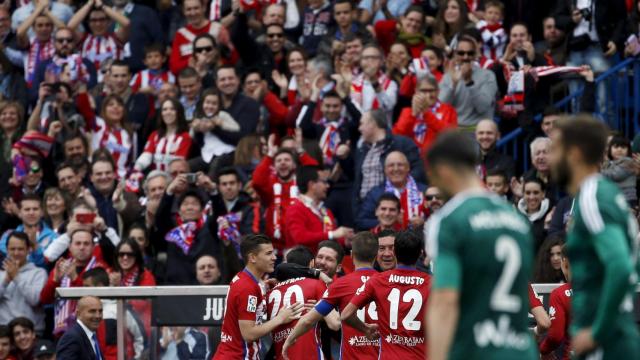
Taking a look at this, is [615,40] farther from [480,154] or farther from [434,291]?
[434,291]

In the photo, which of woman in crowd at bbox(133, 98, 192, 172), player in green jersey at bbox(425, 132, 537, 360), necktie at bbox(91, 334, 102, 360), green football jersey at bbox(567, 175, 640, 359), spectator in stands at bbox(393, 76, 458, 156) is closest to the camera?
player in green jersey at bbox(425, 132, 537, 360)

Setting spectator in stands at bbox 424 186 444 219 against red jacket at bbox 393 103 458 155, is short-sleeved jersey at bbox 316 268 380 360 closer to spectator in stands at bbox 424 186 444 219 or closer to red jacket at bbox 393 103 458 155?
spectator in stands at bbox 424 186 444 219

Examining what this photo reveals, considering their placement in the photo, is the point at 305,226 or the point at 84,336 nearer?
the point at 84,336

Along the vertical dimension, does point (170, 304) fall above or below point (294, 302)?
below

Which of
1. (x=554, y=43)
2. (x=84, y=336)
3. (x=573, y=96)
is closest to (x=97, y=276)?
(x=84, y=336)

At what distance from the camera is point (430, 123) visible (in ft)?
52.5

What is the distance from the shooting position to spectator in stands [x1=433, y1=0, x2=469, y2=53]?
1808 cm

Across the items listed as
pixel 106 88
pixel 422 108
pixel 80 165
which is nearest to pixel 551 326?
pixel 422 108

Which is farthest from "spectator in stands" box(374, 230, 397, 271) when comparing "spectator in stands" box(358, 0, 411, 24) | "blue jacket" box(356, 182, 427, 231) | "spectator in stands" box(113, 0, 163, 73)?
"spectator in stands" box(113, 0, 163, 73)

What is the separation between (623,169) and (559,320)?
402 cm

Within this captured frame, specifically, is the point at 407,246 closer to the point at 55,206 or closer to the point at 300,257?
the point at 300,257

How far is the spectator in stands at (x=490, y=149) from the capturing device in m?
15.5

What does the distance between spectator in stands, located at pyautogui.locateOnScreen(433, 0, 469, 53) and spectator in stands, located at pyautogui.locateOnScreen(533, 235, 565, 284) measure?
5.32 m

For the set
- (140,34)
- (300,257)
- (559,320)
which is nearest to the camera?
(559,320)
